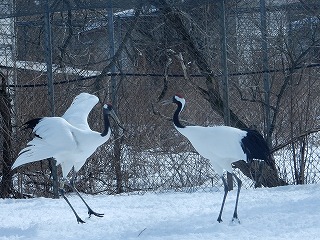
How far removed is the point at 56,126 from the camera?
21.9ft

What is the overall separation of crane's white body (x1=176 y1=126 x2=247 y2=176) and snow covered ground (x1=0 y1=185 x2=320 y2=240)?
0.50 m

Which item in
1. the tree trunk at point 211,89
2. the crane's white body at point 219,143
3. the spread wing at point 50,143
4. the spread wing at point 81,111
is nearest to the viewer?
the crane's white body at point 219,143

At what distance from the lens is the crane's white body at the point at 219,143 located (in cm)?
630

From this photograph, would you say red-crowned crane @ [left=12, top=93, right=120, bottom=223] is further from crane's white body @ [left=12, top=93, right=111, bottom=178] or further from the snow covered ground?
the snow covered ground

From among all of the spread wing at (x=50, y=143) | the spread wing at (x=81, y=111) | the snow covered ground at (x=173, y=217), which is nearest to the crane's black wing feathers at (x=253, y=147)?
the snow covered ground at (x=173, y=217)

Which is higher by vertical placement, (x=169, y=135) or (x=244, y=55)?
(x=244, y=55)

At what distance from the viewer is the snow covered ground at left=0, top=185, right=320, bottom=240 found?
5.76m

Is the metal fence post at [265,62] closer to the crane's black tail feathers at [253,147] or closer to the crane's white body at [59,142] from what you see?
the crane's black tail feathers at [253,147]

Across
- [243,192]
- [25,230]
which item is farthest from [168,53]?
[25,230]

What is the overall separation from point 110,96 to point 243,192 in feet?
7.29

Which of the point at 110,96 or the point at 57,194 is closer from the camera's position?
the point at 57,194

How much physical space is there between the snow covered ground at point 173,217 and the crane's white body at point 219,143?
0.50 metres

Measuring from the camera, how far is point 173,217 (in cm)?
659

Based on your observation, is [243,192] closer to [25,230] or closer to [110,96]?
[110,96]
